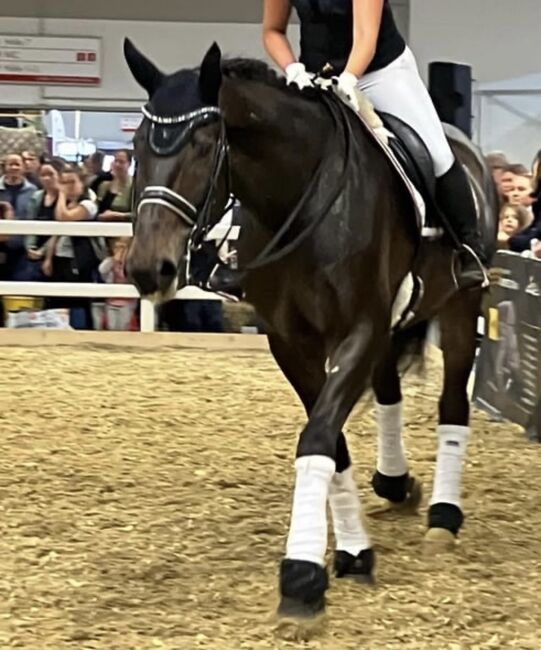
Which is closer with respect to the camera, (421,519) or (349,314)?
(349,314)

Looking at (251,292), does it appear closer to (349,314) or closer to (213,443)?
(349,314)

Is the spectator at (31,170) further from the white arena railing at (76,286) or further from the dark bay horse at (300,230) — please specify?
the dark bay horse at (300,230)

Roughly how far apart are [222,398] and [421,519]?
9.19 ft

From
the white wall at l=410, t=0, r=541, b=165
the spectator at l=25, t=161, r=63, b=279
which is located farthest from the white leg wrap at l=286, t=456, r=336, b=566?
the white wall at l=410, t=0, r=541, b=165

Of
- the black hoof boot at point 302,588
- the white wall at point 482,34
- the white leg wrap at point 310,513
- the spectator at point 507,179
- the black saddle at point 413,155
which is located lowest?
the black hoof boot at point 302,588

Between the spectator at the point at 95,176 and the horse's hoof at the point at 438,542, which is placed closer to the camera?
the horse's hoof at the point at 438,542

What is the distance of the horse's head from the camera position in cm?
295

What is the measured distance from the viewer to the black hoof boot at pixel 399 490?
4.75m

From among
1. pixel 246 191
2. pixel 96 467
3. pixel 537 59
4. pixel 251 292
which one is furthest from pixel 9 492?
pixel 537 59

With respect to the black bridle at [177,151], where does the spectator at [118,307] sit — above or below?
below

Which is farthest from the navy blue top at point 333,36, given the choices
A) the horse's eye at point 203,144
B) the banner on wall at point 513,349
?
the banner on wall at point 513,349

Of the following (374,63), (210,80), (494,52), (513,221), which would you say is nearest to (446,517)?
(374,63)

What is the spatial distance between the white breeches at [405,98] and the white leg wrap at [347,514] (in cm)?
107

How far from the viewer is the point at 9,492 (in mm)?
5062
